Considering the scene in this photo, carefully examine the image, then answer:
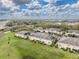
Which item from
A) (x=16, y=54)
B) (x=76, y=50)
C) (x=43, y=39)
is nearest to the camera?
(x=16, y=54)

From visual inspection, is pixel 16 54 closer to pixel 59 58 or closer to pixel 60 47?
pixel 59 58

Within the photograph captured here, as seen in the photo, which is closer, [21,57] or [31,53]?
[21,57]

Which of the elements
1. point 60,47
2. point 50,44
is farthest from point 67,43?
point 50,44

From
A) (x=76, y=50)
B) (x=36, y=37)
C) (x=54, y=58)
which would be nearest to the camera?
(x=54, y=58)

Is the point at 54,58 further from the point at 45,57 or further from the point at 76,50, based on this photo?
the point at 76,50

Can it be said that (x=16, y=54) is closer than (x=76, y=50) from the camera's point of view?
Yes

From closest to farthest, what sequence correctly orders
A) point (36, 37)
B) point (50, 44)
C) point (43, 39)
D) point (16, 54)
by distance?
point (16, 54)
point (50, 44)
point (43, 39)
point (36, 37)

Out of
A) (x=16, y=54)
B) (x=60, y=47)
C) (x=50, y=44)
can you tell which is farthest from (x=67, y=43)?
(x=16, y=54)

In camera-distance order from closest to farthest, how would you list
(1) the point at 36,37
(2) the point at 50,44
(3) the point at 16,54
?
(3) the point at 16,54, (2) the point at 50,44, (1) the point at 36,37
